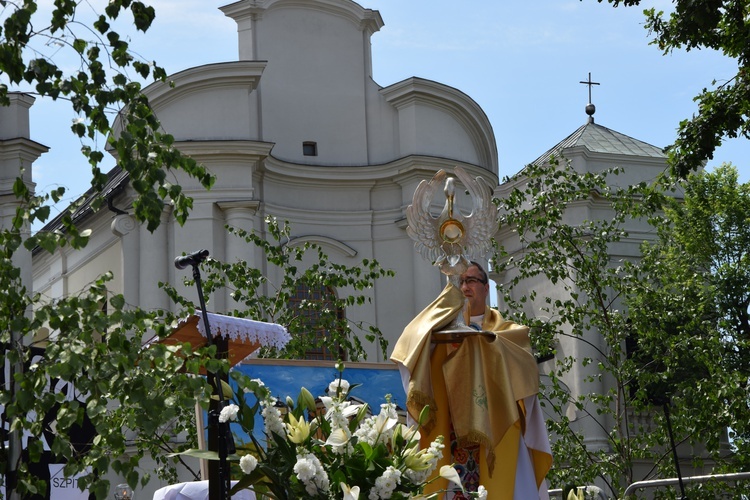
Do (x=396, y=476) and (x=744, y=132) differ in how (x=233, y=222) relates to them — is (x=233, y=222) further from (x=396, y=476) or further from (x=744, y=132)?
(x=396, y=476)

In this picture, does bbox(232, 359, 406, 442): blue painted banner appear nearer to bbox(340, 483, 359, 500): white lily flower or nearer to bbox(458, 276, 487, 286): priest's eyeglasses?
bbox(458, 276, 487, 286): priest's eyeglasses

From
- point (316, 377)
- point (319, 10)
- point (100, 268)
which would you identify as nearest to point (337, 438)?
point (316, 377)

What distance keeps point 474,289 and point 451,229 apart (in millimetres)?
533

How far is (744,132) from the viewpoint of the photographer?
43.9 feet

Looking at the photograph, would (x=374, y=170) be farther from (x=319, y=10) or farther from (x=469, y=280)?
(x=469, y=280)

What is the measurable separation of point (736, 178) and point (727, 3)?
654 inches

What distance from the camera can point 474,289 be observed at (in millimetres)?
10625

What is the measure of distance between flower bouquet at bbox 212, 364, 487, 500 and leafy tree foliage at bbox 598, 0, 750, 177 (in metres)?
7.85

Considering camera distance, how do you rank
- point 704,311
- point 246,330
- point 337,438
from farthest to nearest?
point 704,311, point 246,330, point 337,438

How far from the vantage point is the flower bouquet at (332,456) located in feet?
20.0

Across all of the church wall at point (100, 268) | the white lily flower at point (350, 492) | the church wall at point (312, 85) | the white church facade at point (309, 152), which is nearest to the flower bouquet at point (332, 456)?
the white lily flower at point (350, 492)

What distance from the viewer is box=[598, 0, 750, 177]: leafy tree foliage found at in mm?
13062

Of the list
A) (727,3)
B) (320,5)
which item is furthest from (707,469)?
(727,3)

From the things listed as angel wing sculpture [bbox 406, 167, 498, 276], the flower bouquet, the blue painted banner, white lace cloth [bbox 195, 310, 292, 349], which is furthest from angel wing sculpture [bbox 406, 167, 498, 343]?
the flower bouquet
